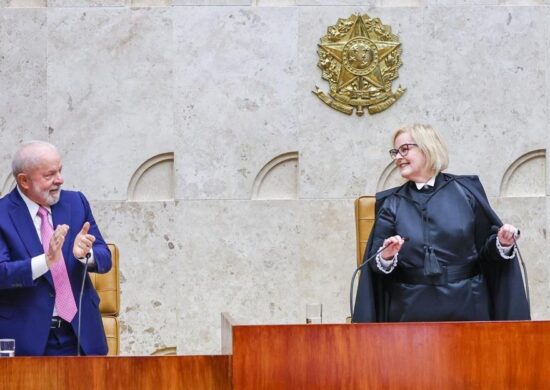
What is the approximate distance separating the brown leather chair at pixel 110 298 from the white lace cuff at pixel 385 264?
1162 mm

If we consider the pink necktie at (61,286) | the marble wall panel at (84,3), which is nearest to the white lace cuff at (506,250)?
the pink necktie at (61,286)

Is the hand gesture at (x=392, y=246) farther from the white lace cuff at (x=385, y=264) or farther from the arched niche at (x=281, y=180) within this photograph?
the arched niche at (x=281, y=180)

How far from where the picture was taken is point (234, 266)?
6.17m

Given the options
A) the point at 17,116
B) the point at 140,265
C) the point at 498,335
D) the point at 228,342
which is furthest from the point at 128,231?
the point at 498,335

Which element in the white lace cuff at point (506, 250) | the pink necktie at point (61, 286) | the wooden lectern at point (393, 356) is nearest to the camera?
the wooden lectern at point (393, 356)

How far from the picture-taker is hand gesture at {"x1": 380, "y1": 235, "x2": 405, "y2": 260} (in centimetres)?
448

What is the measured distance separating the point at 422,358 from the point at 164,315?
103 inches

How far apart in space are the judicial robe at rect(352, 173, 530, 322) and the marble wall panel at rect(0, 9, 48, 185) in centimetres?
204

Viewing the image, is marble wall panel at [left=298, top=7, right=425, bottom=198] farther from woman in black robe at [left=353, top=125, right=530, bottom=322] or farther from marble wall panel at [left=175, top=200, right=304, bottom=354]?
woman in black robe at [left=353, top=125, right=530, bottom=322]

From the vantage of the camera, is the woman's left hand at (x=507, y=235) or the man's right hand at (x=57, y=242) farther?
the woman's left hand at (x=507, y=235)

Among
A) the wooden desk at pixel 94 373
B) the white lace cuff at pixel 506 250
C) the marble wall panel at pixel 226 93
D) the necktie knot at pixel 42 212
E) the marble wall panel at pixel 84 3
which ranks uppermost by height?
the marble wall panel at pixel 84 3

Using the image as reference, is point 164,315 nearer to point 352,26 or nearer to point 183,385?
point 352,26

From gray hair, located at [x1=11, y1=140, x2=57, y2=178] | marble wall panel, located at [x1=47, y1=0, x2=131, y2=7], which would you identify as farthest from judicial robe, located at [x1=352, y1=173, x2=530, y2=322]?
marble wall panel, located at [x1=47, y1=0, x2=131, y2=7]

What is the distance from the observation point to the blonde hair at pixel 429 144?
4789mm
